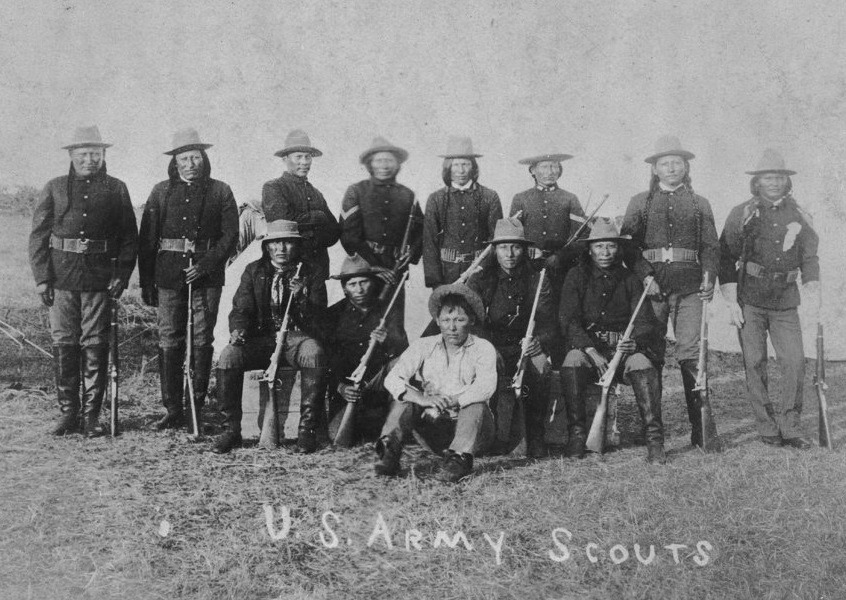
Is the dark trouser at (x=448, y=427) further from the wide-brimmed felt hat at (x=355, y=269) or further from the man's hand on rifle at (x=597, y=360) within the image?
the wide-brimmed felt hat at (x=355, y=269)

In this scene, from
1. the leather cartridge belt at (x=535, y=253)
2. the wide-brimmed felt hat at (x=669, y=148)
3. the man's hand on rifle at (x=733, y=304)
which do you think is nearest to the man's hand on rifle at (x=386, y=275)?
the leather cartridge belt at (x=535, y=253)

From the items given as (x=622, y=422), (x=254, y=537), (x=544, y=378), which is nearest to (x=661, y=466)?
(x=544, y=378)

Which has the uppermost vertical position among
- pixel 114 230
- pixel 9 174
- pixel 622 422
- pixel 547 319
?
pixel 9 174

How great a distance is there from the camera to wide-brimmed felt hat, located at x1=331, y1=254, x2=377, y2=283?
6.31 meters

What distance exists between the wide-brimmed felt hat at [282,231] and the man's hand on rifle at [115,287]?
1205 millimetres

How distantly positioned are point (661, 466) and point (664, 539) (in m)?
1.39

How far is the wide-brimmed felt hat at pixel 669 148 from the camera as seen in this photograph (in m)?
6.43

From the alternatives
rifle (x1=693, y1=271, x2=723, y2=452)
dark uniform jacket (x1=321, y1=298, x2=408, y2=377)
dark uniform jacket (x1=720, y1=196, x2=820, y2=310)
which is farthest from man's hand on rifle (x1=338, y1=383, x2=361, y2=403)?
dark uniform jacket (x1=720, y1=196, x2=820, y2=310)

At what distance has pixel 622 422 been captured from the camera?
730 centimetres

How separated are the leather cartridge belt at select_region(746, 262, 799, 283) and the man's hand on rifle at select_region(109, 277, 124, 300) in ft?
16.8

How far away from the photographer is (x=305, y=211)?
6895 mm

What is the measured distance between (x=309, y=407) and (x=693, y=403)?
3.04 metres

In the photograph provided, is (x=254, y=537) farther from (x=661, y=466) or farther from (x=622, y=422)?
(x=622, y=422)

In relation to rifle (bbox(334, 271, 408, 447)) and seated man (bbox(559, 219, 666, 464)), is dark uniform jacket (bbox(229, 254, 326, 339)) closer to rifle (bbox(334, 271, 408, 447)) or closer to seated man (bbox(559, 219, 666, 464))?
rifle (bbox(334, 271, 408, 447))
